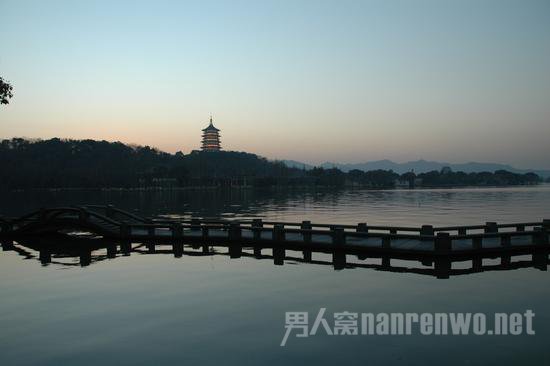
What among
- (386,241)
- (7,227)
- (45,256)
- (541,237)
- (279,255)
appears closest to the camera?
(386,241)

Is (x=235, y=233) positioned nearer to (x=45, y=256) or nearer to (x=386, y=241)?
(x=386, y=241)

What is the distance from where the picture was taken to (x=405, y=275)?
17.4 m

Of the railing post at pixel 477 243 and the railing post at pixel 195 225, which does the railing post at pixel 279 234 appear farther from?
the railing post at pixel 477 243

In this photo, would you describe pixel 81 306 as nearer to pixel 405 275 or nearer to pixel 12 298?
pixel 12 298

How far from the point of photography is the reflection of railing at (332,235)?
19594 millimetres

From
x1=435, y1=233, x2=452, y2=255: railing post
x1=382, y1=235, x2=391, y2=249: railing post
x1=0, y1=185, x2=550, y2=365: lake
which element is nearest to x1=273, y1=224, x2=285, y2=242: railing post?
x1=0, y1=185, x2=550, y2=365: lake

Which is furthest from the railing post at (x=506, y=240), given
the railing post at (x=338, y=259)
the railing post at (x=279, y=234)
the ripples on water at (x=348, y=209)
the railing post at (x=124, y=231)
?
the ripples on water at (x=348, y=209)

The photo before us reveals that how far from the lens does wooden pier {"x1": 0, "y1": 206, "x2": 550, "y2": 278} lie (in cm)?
1945

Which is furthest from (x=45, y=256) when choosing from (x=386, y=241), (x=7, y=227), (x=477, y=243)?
(x=477, y=243)

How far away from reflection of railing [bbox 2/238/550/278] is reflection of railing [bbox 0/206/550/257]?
36cm

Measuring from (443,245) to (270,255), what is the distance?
8.50m

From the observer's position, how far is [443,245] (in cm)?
1869

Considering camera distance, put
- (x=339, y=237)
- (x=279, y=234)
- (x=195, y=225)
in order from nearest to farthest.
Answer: (x=339, y=237) → (x=279, y=234) → (x=195, y=225)

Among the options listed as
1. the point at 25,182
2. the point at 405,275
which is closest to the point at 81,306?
the point at 405,275
